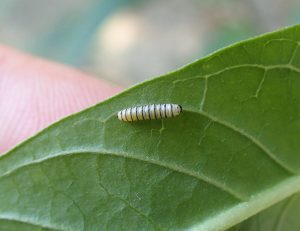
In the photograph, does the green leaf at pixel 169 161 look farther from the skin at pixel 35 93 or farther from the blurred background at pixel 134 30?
the blurred background at pixel 134 30

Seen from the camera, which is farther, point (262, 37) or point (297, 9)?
point (297, 9)

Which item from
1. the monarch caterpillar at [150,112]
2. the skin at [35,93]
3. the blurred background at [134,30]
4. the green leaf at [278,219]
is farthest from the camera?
the blurred background at [134,30]

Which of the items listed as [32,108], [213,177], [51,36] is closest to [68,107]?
[32,108]

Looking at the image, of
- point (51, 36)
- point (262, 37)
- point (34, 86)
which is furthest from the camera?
point (51, 36)

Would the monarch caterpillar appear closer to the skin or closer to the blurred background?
the skin

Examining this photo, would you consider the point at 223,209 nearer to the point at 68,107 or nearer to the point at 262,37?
the point at 262,37

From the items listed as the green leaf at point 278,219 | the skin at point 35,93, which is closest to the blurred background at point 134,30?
the skin at point 35,93
